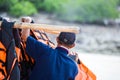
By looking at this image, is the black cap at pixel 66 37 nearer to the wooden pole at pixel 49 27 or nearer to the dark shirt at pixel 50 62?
the dark shirt at pixel 50 62

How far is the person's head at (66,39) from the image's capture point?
2.30m

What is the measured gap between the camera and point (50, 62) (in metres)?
2.26

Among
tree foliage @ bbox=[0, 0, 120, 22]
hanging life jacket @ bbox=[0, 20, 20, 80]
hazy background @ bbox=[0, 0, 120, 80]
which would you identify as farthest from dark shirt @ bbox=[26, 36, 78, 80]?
tree foliage @ bbox=[0, 0, 120, 22]

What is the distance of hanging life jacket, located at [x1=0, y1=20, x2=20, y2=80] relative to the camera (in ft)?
7.00

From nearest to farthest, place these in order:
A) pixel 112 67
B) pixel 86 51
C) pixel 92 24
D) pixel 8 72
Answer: pixel 8 72 < pixel 112 67 < pixel 86 51 < pixel 92 24

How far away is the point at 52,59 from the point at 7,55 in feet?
0.87

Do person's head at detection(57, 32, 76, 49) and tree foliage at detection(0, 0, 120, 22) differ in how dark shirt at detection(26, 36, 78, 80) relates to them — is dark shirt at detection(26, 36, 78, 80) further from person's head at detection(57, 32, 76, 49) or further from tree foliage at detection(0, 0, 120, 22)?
tree foliage at detection(0, 0, 120, 22)

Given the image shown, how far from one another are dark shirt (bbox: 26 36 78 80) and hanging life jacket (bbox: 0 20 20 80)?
7.0 inches

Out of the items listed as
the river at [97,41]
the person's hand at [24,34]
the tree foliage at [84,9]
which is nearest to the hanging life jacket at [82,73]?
the person's hand at [24,34]

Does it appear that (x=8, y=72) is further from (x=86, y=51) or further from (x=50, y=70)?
(x=86, y=51)

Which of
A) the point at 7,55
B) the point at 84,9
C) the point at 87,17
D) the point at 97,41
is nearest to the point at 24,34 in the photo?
the point at 7,55

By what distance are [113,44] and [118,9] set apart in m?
4.27

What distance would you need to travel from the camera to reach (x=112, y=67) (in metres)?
9.13

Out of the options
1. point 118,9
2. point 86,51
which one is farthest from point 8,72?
point 118,9
